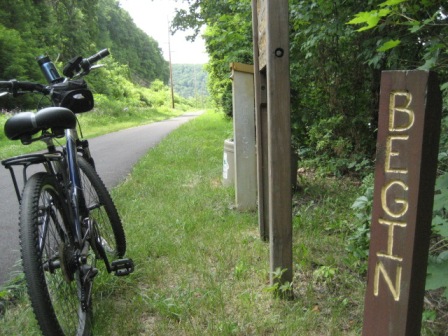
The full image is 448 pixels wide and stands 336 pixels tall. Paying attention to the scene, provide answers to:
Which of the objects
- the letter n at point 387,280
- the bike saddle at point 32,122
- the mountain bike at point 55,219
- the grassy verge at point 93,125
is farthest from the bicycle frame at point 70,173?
the grassy verge at point 93,125

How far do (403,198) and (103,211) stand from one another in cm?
222

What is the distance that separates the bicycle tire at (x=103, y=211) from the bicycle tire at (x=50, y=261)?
663mm

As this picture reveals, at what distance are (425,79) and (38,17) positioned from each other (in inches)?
1208

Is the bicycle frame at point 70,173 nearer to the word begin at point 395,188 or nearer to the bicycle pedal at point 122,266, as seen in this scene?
the bicycle pedal at point 122,266

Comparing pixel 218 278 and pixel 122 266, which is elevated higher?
pixel 122 266

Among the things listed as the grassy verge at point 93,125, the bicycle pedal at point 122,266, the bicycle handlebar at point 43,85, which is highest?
the bicycle handlebar at point 43,85

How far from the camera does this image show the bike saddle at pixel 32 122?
178 cm

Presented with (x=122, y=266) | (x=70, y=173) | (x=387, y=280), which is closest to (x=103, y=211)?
Result: (x=122, y=266)

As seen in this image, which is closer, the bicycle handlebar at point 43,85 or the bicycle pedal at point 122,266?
the bicycle handlebar at point 43,85

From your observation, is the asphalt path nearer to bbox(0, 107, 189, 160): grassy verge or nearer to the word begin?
bbox(0, 107, 189, 160): grassy verge

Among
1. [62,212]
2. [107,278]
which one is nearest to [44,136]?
[62,212]

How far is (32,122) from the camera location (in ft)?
5.89

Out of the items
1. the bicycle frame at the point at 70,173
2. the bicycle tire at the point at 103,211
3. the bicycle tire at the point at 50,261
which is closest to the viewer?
the bicycle tire at the point at 50,261

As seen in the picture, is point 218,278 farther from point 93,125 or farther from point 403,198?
point 93,125
